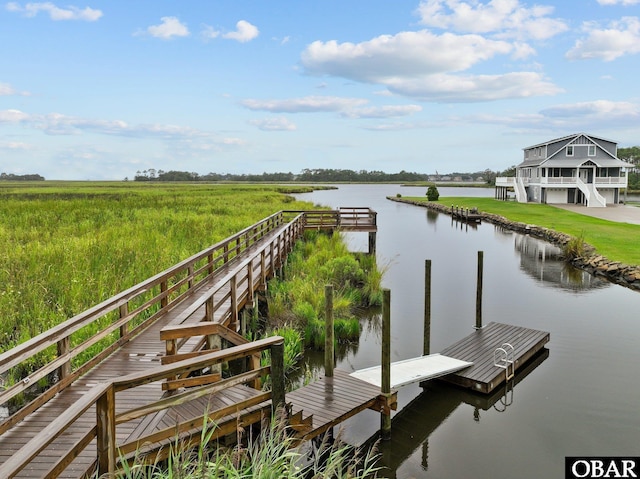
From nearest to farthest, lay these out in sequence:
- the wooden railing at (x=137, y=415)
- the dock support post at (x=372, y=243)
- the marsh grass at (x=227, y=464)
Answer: the wooden railing at (x=137, y=415)
the marsh grass at (x=227, y=464)
the dock support post at (x=372, y=243)

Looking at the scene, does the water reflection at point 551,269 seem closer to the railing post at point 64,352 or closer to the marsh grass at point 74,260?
the marsh grass at point 74,260

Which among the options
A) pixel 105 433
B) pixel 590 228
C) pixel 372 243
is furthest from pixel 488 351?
pixel 590 228

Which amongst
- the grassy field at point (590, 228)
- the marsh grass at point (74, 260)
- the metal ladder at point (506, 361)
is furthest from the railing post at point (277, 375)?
the grassy field at point (590, 228)

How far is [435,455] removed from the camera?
329 inches

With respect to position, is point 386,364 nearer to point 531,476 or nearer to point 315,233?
point 531,476

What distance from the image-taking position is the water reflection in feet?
68.6

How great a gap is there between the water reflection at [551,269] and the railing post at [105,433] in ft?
64.2

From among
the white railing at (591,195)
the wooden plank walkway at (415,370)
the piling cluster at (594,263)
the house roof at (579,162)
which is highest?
the house roof at (579,162)

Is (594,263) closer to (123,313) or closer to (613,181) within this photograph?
(123,313)

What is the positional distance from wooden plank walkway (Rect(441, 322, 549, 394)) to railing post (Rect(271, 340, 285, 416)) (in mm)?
5644

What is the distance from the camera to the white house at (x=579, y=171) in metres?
53.2

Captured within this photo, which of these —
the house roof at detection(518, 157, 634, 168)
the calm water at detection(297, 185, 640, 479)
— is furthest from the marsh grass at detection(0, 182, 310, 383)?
the house roof at detection(518, 157, 634, 168)

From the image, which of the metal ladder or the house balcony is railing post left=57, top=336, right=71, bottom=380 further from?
the house balcony

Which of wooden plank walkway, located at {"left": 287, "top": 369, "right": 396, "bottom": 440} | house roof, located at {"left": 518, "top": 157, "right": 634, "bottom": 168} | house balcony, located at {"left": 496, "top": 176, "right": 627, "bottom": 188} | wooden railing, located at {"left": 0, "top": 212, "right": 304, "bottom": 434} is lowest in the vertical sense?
wooden plank walkway, located at {"left": 287, "top": 369, "right": 396, "bottom": 440}
